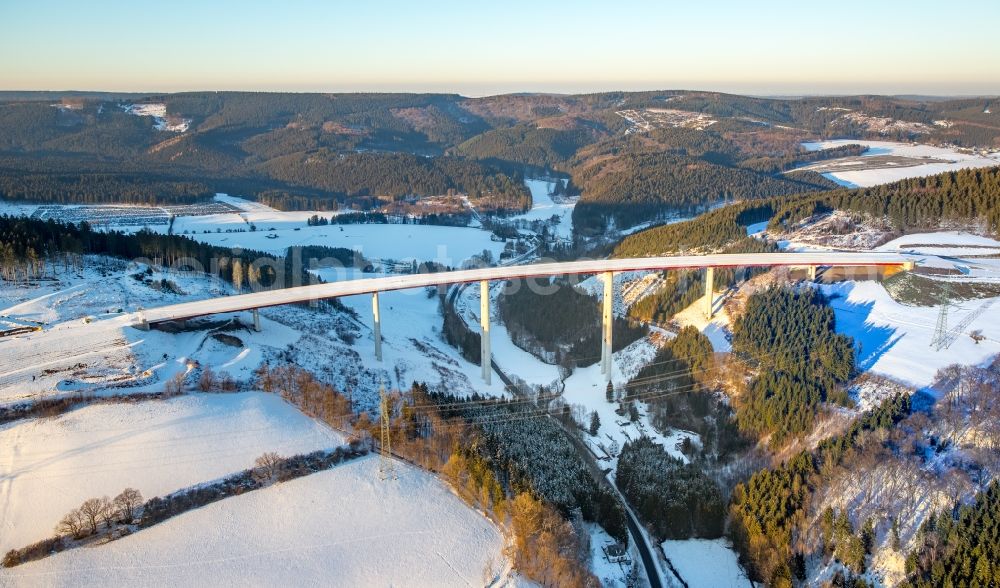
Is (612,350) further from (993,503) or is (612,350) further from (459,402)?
(993,503)

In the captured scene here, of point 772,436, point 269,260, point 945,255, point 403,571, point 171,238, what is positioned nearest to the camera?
point 403,571

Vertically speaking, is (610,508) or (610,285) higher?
(610,285)

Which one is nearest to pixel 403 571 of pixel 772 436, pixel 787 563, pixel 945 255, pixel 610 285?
pixel 787 563

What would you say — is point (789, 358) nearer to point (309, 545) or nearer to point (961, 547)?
point (961, 547)

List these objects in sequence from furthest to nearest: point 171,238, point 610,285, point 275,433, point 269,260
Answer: point 269,260 < point 171,238 < point 610,285 < point 275,433

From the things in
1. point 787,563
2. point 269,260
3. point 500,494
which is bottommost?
point 787,563

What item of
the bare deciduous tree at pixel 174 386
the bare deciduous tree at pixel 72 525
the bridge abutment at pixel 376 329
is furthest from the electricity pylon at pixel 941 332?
the bare deciduous tree at pixel 72 525

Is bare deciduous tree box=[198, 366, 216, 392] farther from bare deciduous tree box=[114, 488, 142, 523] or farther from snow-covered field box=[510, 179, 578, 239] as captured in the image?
snow-covered field box=[510, 179, 578, 239]
